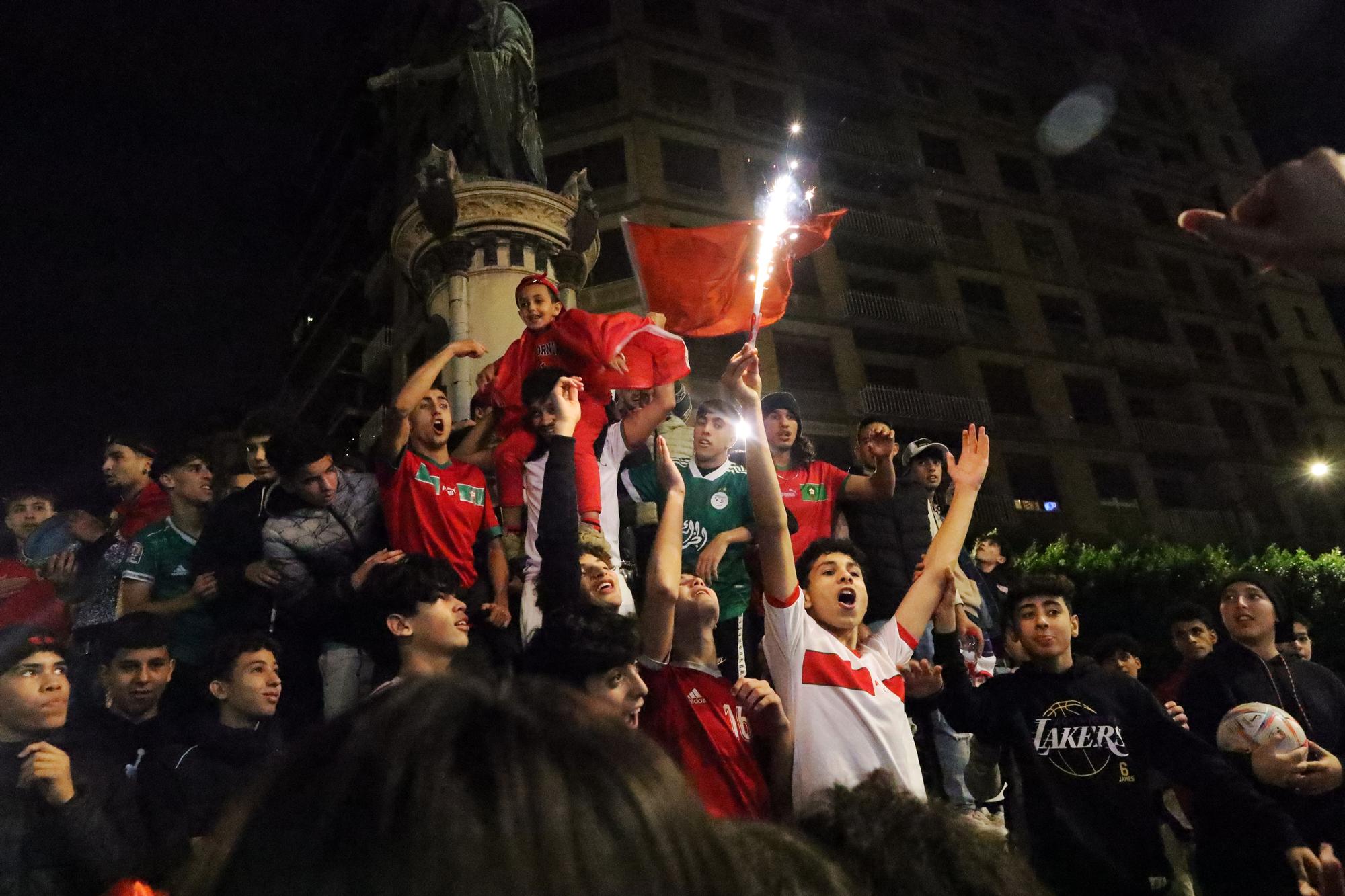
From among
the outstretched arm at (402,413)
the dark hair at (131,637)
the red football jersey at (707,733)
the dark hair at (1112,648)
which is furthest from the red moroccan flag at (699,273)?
the dark hair at (131,637)

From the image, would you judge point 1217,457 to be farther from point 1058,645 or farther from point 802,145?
point 1058,645

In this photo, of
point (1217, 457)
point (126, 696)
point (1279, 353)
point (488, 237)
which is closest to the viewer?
point (126, 696)

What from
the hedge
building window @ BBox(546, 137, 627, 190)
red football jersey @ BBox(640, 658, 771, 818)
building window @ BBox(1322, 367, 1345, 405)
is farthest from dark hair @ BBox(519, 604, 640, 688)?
building window @ BBox(1322, 367, 1345, 405)

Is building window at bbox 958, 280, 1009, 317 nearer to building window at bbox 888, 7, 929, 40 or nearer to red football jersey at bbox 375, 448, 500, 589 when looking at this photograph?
building window at bbox 888, 7, 929, 40

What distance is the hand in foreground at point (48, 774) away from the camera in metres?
2.90

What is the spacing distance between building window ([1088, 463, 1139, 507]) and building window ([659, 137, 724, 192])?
13.5 meters

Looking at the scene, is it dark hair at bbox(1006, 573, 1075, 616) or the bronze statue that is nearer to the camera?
dark hair at bbox(1006, 573, 1075, 616)

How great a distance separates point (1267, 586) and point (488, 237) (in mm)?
7918

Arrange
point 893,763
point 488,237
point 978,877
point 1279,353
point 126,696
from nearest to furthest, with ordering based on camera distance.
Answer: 1. point 978,877
2. point 893,763
3. point 126,696
4. point 488,237
5. point 1279,353

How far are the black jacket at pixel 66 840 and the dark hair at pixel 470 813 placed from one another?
269cm

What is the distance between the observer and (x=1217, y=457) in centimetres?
2864

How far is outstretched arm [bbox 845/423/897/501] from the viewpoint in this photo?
5.42 m

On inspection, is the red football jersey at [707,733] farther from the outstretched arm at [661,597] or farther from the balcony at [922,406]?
the balcony at [922,406]

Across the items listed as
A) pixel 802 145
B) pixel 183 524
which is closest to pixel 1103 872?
pixel 183 524
